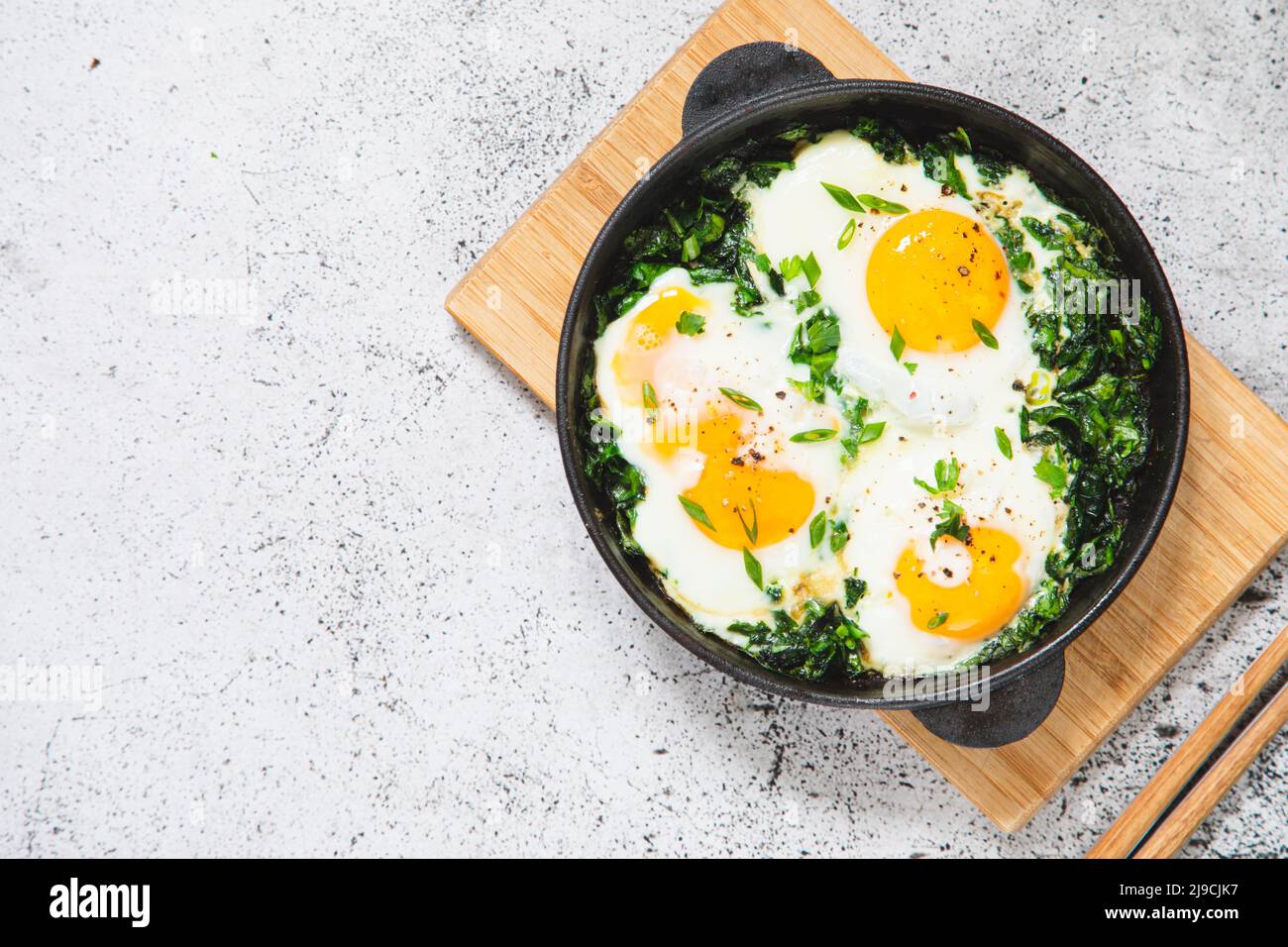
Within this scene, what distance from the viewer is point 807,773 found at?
2.75 m

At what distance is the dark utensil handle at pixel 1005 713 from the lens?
2402 mm

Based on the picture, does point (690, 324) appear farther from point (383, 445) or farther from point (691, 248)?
point (383, 445)

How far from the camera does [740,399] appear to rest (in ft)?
7.55

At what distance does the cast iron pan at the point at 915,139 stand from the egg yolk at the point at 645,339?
0.11 m

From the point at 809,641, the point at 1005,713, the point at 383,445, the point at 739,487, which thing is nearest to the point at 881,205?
the point at 739,487

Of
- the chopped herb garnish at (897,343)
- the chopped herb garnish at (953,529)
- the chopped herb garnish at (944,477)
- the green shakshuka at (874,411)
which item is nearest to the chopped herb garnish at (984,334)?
the green shakshuka at (874,411)

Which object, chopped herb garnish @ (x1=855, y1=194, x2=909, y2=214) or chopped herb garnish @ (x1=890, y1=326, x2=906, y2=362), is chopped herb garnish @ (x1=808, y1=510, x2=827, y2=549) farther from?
chopped herb garnish @ (x1=855, y1=194, x2=909, y2=214)

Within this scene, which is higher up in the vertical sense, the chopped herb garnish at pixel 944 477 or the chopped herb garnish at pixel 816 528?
the chopped herb garnish at pixel 944 477

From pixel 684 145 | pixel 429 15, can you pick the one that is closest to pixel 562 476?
pixel 684 145

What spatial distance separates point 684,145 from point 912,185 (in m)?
0.58

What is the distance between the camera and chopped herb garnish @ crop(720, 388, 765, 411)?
230 centimetres

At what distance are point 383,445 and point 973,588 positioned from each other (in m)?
1.60

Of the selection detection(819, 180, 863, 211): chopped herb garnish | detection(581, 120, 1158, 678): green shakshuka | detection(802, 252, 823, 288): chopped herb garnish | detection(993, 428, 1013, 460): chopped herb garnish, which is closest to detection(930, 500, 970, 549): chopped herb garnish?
detection(581, 120, 1158, 678): green shakshuka

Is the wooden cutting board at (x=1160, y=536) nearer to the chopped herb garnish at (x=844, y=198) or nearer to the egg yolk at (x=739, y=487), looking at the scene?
the chopped herb garnish at (x=844, y=198)
